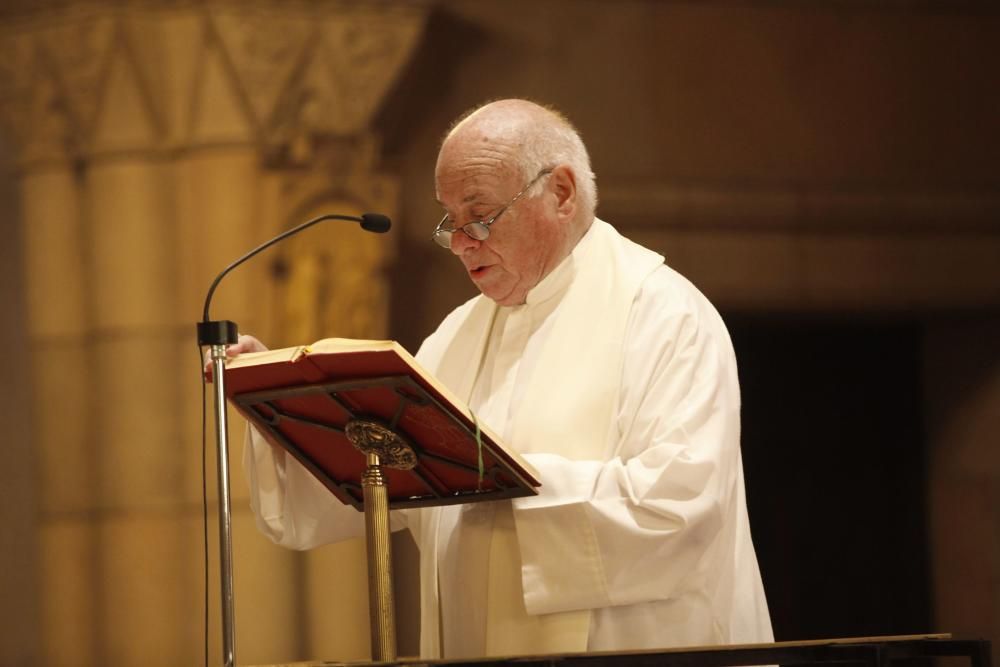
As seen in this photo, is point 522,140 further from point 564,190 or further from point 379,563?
point 379,563

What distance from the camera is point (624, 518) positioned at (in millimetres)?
3318

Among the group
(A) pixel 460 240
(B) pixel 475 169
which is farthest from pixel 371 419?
(B) pixel 475 169

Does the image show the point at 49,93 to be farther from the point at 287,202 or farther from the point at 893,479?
the point at 893,479

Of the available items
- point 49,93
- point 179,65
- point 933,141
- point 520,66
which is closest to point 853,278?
point 933,141

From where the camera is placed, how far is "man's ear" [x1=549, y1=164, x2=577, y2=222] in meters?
3.90

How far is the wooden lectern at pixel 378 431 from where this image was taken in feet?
9.72

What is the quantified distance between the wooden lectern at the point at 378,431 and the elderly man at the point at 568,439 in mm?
249

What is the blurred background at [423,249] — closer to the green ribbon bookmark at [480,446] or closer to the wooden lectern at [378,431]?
the wooden lectern at [378,431]

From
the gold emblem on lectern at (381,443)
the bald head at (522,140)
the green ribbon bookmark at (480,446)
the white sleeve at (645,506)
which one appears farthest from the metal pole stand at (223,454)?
the bald head at (522,140)

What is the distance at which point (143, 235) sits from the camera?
19.7 feet

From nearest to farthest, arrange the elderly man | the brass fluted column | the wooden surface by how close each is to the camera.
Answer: the wooden surface < the brass fluted column < the elderly man

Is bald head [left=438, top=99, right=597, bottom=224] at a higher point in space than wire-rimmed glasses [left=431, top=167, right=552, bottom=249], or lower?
higher

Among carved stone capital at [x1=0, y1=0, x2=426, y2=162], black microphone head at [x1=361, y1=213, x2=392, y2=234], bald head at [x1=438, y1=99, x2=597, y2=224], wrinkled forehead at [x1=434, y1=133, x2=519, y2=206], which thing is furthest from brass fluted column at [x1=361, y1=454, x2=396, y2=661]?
carved stone capital at [x1=0, y1=0, x2=426, y2=162]

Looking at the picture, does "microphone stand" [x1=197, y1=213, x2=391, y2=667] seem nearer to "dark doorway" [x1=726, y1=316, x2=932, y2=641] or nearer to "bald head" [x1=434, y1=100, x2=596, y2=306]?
"bald head" [x1=434, y1=100, x2=596, y2=306]
